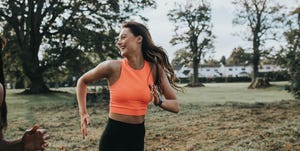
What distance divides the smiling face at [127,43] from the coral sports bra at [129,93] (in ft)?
0.63

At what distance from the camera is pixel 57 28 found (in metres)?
39.0

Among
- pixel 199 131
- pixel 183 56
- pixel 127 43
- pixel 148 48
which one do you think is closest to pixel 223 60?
pixel 183 56

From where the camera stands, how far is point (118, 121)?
4086 mm

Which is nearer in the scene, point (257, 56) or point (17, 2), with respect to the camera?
point (17, 2)

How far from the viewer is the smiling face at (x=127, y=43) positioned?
4.30 m

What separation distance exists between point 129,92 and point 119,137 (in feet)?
1.56

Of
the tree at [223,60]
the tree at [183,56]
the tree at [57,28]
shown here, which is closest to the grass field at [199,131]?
the tree at [57,28]

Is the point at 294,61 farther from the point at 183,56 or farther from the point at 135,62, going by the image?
the point at 183,56

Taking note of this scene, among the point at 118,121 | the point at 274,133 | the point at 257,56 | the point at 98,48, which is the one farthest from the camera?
the point at 257,56

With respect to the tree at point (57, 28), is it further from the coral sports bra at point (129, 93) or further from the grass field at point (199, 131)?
the coral sports bra at point (129, 93)

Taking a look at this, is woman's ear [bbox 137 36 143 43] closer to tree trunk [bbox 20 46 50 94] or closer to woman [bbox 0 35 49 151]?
woman [bbox 0 35 49 151]

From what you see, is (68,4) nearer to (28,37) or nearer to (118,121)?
(28,37)

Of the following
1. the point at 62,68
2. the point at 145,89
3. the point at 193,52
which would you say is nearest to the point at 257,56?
the point at 193,52

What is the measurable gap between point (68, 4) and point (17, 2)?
470cm
